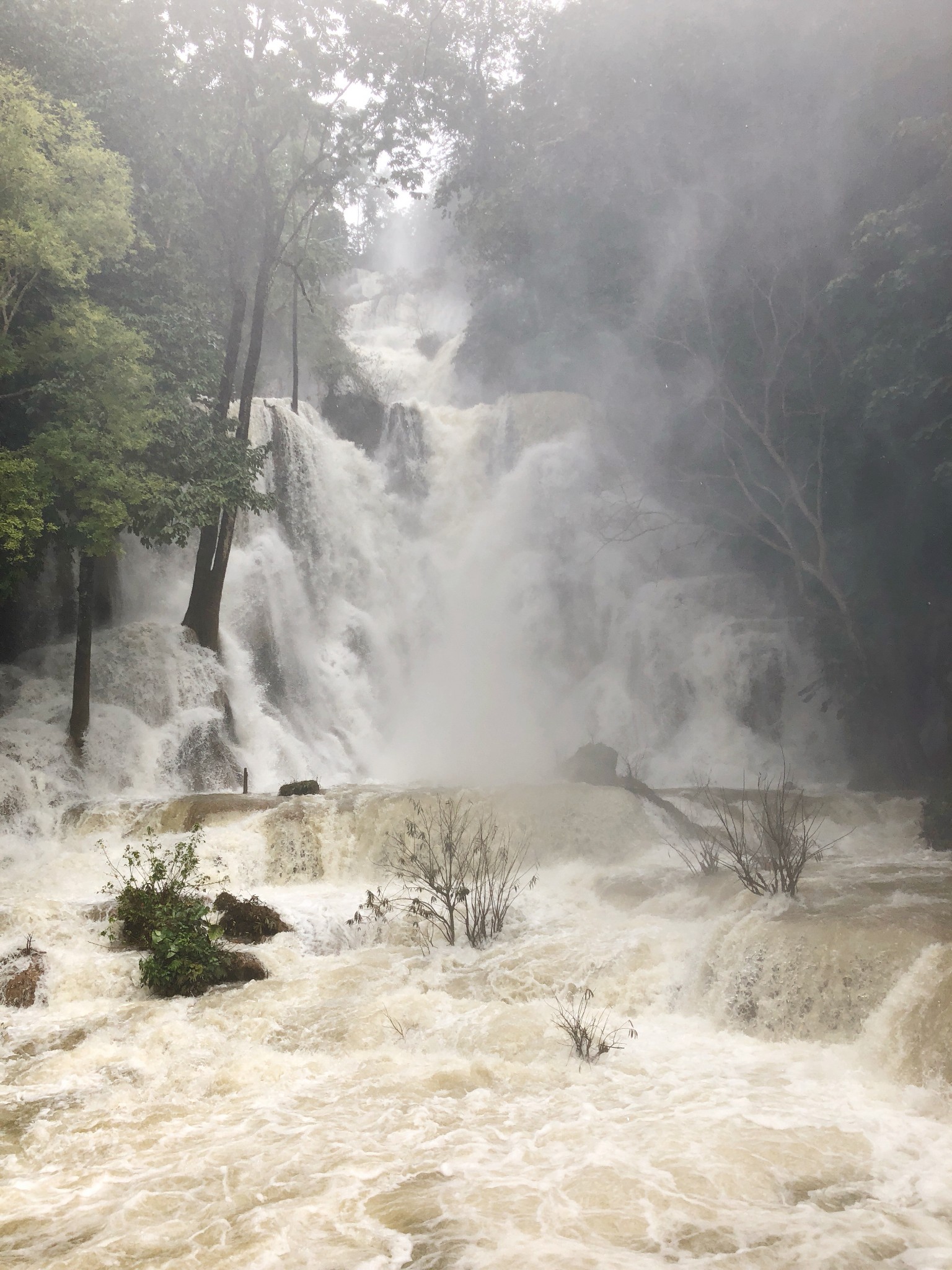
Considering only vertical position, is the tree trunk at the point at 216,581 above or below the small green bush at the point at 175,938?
above

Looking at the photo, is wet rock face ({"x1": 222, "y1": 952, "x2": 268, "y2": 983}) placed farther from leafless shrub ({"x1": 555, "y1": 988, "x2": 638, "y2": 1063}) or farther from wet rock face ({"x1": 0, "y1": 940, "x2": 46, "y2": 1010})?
leafless shrub ({"x1": 555, "y1": 988, "x2": 638, "y2": 1063})

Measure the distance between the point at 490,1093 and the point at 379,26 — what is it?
60.7ft

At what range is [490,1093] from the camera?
5387 millimetres

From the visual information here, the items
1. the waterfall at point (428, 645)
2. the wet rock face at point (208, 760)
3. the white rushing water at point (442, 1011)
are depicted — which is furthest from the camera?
the waterfall at point (428, 645)

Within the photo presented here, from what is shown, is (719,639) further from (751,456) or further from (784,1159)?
(784,1159)

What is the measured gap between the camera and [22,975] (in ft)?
22.8

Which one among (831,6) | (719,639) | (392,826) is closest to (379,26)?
(831,6)

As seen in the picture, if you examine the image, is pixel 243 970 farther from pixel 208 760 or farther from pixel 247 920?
pixel 208 760

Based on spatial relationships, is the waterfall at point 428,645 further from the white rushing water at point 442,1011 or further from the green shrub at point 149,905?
the green shrub at point 149,905

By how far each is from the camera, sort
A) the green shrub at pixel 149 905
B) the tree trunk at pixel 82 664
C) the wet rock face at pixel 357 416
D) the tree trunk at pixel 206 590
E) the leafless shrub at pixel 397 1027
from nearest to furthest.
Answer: the leafless shrub at pixel 397 1027 → the green shrub at pixel 149 905 → the tree trunk at pixel 82 664 → the tree trunk at pixel 206 590 → the wet rock face at pixel 357 416

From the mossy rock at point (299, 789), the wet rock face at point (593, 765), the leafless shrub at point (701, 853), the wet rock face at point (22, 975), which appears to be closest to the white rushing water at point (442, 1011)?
the wet rock face at point (22, 975)

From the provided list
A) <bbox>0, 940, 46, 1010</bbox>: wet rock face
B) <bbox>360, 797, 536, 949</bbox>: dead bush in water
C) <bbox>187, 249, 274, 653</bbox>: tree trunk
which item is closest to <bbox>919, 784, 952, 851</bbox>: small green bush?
<bbox>360, 797, 536, 949</bbox>: dead bush in water

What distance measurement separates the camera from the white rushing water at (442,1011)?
3.88m

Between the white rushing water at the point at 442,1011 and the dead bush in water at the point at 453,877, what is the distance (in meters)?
0.25
